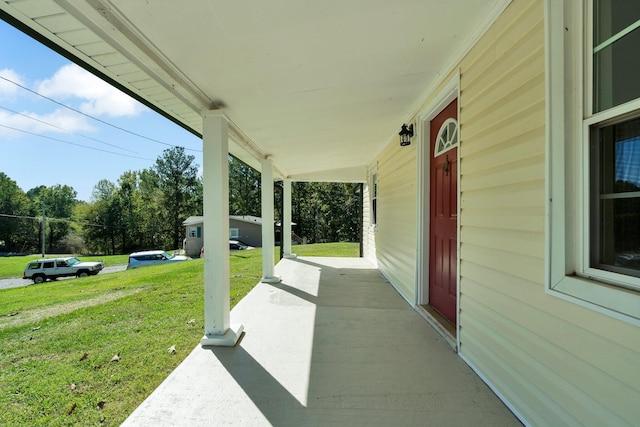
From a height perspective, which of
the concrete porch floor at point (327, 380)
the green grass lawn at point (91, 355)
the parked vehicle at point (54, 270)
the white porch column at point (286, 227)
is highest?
the white porch column at point (286, 227)

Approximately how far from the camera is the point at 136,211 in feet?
112

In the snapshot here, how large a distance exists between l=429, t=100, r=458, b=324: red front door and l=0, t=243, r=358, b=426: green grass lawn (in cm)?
258

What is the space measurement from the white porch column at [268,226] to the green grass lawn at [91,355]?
1.84 feet


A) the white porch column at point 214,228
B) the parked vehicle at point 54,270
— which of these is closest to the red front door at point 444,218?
the white porch column at point 214,228

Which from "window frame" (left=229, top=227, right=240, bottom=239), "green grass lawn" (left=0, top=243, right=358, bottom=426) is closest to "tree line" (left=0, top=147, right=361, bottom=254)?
"window frame" (left=229, top=227, right=240, bottom=239)

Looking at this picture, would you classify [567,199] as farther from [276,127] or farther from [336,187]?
[336,187]

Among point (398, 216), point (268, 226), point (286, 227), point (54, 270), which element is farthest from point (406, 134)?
point (54, 270)

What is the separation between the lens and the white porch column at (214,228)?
2734 millimetres

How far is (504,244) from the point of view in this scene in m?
1.83

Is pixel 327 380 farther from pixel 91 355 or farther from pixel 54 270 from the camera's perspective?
pixel 54 270

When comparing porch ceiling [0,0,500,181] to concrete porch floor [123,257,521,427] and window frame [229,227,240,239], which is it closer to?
concrete porch floor [123,257,521,427]

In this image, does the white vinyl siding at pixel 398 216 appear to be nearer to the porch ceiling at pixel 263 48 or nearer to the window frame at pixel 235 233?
the porch ceiling at pixel 263 48

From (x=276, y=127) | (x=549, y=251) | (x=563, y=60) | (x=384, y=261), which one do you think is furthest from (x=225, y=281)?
(x=384, y=261)

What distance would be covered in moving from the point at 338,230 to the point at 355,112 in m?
21.9
